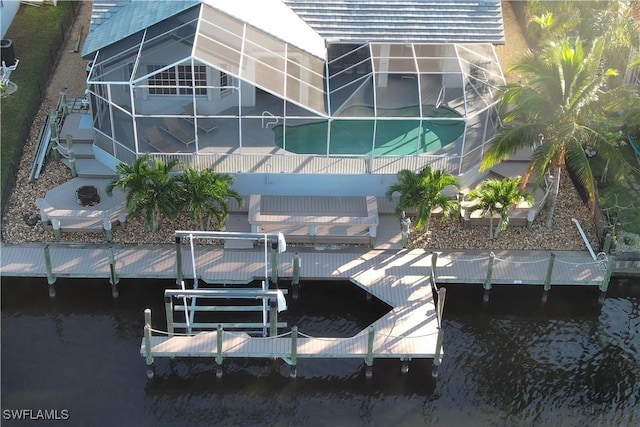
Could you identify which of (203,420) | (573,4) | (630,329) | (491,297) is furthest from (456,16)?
(203,420)

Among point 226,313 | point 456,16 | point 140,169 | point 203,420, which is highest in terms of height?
point 456,16

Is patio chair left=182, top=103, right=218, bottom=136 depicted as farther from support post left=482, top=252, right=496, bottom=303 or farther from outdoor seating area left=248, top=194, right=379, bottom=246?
support post left=482, top=252, right=496, bottom=303

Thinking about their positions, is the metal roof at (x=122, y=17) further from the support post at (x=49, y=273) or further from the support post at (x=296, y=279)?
the support post at (x=296, y=279)

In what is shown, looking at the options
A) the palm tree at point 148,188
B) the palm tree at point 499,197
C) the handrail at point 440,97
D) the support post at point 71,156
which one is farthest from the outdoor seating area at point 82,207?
the palm tree at point 499,197

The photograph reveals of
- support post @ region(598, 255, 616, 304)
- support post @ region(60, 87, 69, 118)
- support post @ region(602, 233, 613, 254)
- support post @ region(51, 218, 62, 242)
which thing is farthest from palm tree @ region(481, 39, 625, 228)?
support post @ region(60, 87, 69, 118)

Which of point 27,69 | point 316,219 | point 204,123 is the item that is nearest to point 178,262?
point 316,219

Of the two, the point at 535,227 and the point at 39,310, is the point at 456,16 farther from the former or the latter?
the point at 39,310
